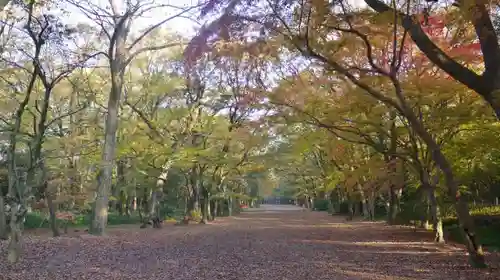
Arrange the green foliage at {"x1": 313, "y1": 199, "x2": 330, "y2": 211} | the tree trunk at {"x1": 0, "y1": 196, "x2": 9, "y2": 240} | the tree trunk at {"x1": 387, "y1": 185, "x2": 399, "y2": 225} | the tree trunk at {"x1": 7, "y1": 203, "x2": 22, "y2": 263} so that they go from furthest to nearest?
the green foliage at {"x1": 313, "y1": 199, "x2": 330, "y2": 211} → the tree trunk at {"x1": 387, "y1": 185, "x2": 399, "y2": 225} → the tree trunk at {"x1": 0, "y1": 196, "x2": 9, "y2": 240} → the tree trunk at {"x1": 7, "y1": 203, "x2": 22, "y2": 263}

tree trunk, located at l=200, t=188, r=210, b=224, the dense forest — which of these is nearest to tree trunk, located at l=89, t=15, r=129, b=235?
the dense forest

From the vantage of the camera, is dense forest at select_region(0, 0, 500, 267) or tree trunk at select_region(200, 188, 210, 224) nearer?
dense forest at select_region(0, 0, 500, 267)

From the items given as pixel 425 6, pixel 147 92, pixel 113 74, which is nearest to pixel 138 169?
pixel 147 92

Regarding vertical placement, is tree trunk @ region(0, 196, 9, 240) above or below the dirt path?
above

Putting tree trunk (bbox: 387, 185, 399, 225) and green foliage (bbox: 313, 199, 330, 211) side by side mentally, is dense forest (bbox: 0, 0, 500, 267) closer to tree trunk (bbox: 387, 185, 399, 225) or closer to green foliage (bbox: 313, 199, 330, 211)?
tree trunk (bbox: 387, 185, 399, 225)

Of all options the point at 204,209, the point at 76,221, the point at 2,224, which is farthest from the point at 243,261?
the point at 204,209

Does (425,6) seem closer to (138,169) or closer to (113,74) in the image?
(113,74)

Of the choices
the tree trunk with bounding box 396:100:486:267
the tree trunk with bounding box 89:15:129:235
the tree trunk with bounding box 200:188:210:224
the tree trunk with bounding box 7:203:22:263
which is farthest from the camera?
the tree trunk with bounding box 200:188:210:224

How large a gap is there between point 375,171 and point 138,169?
11.3 metres

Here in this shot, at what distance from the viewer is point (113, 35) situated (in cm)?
1584

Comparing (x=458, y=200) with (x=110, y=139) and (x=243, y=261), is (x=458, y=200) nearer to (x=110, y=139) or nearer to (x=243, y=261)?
(x=243, y=261)

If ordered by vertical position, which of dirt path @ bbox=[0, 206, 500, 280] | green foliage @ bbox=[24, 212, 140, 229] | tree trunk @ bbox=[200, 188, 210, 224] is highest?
tree trunk @ bbox=[200, 188, 210, 224]

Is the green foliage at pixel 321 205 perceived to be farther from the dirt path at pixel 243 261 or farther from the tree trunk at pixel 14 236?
the tree trunk at pixel 14 236

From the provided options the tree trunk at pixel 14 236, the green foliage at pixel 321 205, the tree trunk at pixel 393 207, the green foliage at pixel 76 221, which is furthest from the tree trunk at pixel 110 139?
the green foliage at pixel 321 205
